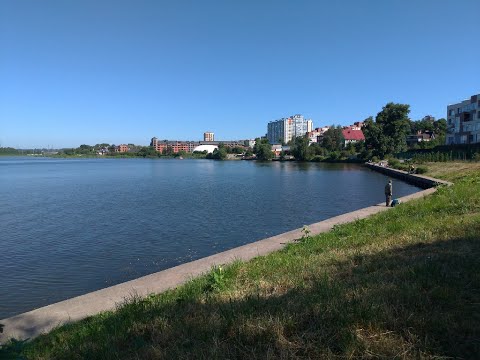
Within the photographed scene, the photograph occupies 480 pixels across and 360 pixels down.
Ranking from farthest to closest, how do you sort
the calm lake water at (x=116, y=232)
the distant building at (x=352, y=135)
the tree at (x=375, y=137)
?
1. the distant building at (x=352, y=135)
2. the tree at (x=375, y=137)
3. the calm lake water at (x=116, y=232)

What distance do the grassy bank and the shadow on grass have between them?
1 cm

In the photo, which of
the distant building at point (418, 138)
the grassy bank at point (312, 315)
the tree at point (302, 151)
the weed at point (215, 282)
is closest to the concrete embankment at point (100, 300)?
the grassy bank at point (312, 315)

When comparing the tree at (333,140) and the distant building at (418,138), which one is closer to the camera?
the distant building at (418,138)

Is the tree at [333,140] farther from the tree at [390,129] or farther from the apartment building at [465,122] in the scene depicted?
the apartment building at [465,122]

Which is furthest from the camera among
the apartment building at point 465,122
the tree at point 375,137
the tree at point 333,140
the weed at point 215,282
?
the tree at point 333,140

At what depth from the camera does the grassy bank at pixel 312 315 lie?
394 cm

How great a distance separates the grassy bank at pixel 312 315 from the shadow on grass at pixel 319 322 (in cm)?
1

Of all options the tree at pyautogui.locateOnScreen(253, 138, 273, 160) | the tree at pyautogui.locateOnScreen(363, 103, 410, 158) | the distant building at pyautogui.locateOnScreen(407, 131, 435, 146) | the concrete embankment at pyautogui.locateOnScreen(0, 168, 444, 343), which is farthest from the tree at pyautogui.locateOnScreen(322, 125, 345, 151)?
the concrete embankment at pyautogui.locateOnScreen(0, 168, 444, 343)

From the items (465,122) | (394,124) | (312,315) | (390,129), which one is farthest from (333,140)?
(312,315)

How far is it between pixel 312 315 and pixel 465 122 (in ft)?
311

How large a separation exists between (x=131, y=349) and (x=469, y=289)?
14.2 ft

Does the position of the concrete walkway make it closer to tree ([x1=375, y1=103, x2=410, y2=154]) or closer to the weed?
the weed

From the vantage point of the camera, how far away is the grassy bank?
3939mm

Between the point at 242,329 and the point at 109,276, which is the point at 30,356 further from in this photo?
the point at 109,276
